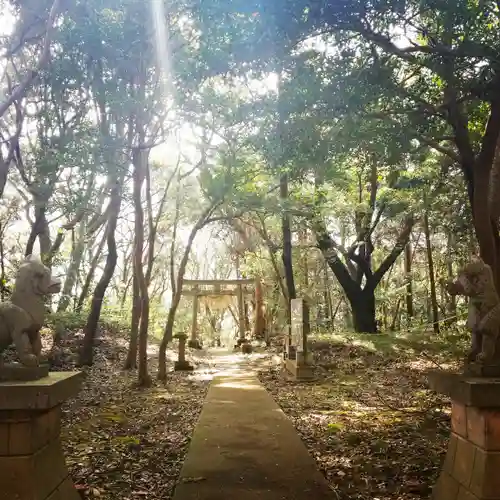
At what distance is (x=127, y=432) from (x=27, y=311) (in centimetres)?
366

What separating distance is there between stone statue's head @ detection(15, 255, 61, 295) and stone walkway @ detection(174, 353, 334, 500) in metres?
1.85

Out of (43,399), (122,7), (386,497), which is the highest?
(122,7)

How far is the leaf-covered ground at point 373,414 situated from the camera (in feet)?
15.7

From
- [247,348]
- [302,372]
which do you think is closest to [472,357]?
[302,372]

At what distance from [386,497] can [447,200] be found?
8951 mm

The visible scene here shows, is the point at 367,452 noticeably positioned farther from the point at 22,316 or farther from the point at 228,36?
the point at 228,36

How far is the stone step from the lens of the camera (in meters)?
4.14

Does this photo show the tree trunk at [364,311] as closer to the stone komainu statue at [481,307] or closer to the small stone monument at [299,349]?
the small stone monument at [299,349]

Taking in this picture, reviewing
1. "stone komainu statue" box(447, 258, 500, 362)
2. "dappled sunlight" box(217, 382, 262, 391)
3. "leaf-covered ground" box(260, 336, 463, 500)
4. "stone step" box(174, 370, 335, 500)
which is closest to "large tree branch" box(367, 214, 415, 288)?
"leaf-covered ground" box(260, 336, 463, 500)

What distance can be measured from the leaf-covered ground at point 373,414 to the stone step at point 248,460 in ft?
0.83

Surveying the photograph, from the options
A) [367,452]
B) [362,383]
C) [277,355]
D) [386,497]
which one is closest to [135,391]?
[362,383]

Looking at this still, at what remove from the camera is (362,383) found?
417 inches

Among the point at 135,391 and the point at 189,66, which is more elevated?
the point at 189,66

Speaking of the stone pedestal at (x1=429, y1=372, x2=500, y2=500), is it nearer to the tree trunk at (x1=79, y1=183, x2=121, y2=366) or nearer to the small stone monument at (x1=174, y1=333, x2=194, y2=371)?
the tree trunk at (x1=79, y1=183, x2=121, y2=366)
